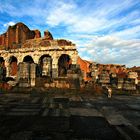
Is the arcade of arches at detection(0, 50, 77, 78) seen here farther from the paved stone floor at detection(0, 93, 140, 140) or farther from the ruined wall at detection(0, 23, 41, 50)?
the paved stone floor at detection(0, 93, 140, 140)

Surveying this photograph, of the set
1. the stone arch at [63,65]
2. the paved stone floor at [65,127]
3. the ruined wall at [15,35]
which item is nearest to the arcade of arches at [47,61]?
the stone arch at [63,65]

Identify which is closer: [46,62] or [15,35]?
[46,62]

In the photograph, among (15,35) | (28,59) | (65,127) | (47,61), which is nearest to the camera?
(65,127)

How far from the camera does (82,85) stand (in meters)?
14.5

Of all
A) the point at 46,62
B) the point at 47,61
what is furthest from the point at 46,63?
the point at 47,61

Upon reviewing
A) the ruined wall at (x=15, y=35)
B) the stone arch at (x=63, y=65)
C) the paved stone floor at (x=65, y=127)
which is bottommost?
the paved stone floor at (x=65, y=127)

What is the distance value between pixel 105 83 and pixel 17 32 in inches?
968

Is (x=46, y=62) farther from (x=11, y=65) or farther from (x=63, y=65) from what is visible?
(x=11, y=65)

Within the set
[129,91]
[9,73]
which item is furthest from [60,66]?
[129,91]

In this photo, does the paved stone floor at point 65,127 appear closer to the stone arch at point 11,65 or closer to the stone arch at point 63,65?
the stone arch at point 63,65

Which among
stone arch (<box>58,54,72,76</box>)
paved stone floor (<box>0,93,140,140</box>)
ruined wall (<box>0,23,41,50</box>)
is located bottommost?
paved stone floor (<box>0,93,140,140</box>)

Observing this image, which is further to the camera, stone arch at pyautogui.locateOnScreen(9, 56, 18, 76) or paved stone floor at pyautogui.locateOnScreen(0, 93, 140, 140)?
stone arch at pyautogui.locateOnScreen(9, 56, 18, 76)

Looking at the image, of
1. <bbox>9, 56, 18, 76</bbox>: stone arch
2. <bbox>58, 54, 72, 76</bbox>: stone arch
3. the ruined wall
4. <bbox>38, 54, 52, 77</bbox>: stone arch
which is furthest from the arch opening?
the ruined wall

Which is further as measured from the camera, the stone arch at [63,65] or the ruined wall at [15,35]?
the ruined wall at [15,35]
